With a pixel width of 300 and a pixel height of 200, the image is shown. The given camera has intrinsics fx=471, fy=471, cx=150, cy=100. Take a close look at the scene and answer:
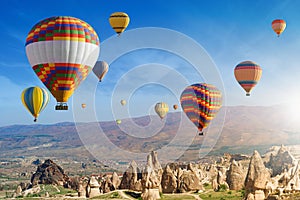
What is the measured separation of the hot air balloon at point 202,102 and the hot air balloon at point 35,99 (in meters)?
20.2

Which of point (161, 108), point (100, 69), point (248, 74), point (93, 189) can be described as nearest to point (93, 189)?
point (93, 189)

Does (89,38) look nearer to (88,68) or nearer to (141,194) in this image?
(88,68)

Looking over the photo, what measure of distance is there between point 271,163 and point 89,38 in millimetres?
35250

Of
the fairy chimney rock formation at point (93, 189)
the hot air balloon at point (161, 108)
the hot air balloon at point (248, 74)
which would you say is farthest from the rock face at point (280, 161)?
the hot air balloon at point (161, 108)

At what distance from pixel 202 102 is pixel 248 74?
9438 millimetres

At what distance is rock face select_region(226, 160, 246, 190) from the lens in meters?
59.1

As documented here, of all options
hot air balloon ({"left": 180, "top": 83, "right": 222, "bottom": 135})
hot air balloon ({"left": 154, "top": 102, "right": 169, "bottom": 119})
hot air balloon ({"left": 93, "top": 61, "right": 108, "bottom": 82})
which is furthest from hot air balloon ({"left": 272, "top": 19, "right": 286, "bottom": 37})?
hot air balloon ({"left": 154, "top": 102, "right": 169, "bottom": 119})

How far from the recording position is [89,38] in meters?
46.5

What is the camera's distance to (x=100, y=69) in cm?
7675

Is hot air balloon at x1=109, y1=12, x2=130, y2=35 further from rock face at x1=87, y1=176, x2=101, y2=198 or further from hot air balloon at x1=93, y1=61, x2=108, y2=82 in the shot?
rock face at x1=87, y1=176, x2=101, y2=198

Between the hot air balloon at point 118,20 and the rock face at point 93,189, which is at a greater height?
the hot air balloon at point 118,20

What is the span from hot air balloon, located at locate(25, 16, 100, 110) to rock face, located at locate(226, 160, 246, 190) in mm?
24638

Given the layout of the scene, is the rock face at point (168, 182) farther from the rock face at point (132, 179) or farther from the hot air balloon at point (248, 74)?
the hot air balloon at point (248, 74)

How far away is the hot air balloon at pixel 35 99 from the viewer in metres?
64.3
